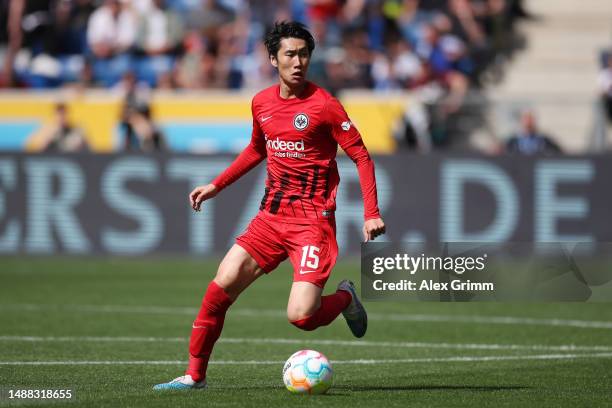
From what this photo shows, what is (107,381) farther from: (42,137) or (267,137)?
(42,137)

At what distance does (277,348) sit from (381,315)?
10.3ft

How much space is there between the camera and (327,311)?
823 centimetres

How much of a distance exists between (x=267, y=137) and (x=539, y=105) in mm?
11800

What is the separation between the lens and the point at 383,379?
8812 mm

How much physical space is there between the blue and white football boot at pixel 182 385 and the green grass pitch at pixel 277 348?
11 cm

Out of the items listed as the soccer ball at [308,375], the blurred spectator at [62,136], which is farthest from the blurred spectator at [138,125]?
the soccer ball at [308,375]

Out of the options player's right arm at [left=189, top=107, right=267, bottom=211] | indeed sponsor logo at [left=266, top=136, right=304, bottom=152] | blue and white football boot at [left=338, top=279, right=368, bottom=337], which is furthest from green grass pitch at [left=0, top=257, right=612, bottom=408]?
indeed sponsor logo at [left=266, top=136, right=304, bottom=152]

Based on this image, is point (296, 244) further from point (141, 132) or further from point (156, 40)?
point (156, 40)

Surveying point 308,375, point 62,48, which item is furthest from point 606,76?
point 308,375

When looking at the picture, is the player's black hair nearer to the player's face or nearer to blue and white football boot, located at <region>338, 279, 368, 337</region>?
the player's face

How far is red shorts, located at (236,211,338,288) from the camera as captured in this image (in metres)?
8.13

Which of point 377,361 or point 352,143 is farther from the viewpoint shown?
point 377,361

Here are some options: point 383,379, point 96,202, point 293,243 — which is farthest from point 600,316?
point 96,202

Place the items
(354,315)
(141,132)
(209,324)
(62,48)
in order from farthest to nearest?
1. (62,48)
2. (141,132)
3. (354,315)
4. (209,324)
